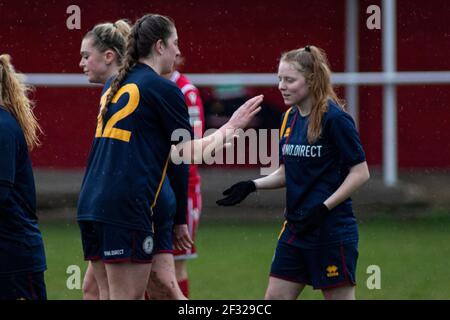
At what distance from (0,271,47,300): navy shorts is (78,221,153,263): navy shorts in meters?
0.34

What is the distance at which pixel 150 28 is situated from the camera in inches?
214

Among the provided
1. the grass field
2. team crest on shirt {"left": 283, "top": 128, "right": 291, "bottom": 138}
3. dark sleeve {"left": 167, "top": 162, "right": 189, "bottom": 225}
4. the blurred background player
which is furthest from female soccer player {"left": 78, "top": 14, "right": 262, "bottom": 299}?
the grass field

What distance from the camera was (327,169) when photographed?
5.89 m

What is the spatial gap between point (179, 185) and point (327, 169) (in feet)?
2.62

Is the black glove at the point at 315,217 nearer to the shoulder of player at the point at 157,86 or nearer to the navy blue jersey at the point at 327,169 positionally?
the navy blue jersey at the point at 327,169

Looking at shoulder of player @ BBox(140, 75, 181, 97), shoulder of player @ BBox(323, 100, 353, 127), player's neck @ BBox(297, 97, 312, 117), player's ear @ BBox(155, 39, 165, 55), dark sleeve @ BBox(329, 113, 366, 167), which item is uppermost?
player's ear @ BBox(155, 39, 165, 55)

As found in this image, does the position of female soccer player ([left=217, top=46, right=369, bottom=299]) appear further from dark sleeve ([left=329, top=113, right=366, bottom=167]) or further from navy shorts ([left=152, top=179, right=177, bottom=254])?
navy shorts ([left=152, top=179, right=177, bottom=254])

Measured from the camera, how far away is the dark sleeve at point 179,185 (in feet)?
19.5

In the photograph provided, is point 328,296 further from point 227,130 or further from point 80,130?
point 80,130

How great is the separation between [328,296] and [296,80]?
117 cm

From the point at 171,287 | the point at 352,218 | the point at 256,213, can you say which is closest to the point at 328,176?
the point at 352,218

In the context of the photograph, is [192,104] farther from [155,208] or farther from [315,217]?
[315,217]

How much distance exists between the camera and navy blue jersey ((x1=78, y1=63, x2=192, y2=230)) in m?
5.26

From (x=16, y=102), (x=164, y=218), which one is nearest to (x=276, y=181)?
(x=164, y=218)
